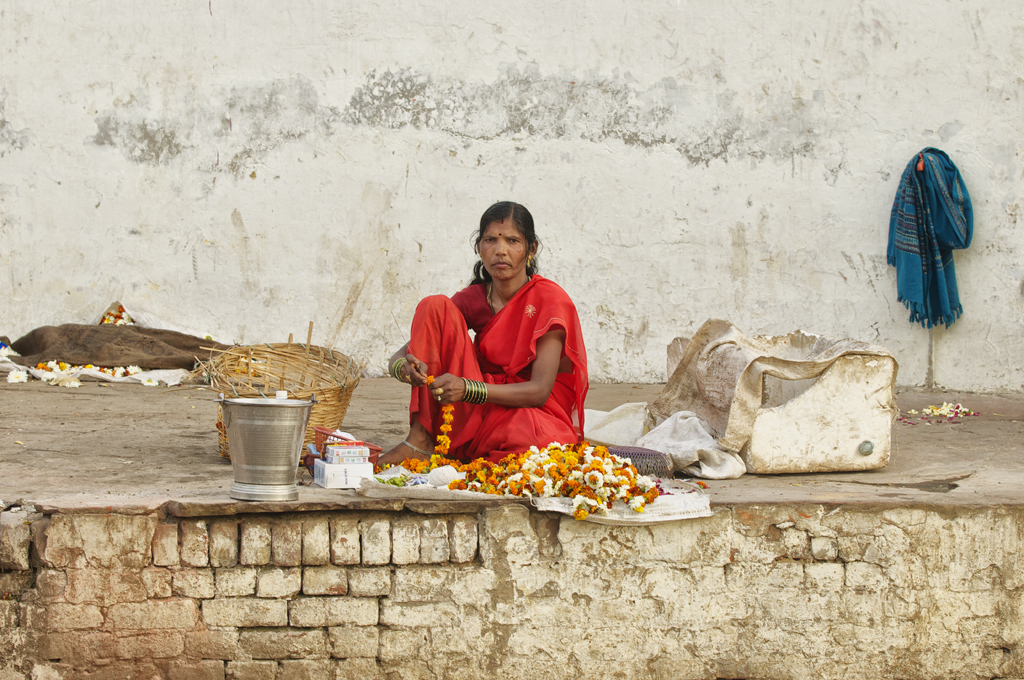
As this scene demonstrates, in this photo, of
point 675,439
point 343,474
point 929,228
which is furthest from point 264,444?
point 929,228

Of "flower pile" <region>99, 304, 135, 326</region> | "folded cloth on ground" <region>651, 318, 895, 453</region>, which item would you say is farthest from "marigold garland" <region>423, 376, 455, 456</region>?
"flower pile" <region>99, 304, 135, 326</region>

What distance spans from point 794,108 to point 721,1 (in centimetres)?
104

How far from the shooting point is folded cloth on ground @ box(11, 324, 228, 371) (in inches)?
252

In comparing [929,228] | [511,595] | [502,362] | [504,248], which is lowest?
[511,595]

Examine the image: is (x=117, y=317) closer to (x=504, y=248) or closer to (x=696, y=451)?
(x=504, y=248)

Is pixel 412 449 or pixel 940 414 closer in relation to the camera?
pixel 412 449

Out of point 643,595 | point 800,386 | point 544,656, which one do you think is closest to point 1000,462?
point 800,386

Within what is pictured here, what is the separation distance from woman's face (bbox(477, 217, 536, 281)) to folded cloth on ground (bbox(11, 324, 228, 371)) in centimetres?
393

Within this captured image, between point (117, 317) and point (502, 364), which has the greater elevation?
point (117, 317)

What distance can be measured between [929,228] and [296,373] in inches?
208

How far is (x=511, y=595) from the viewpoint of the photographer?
260 centimetres

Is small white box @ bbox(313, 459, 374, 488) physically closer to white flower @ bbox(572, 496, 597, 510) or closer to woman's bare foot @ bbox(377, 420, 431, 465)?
woman's bare foot @ bbox(377, 420, 431, 465)

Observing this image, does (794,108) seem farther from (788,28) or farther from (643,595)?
(643,595)

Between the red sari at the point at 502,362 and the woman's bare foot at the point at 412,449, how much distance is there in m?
0.04
